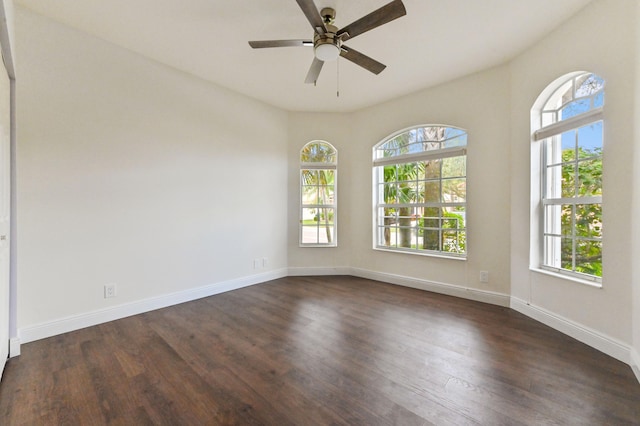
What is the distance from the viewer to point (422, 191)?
4.04 m

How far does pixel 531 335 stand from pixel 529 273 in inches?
28.4

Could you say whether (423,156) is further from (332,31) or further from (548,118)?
(332,31)

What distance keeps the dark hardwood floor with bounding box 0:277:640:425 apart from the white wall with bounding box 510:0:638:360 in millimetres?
247

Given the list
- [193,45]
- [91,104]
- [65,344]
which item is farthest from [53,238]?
[193,45]

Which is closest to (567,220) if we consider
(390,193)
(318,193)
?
(390,193)

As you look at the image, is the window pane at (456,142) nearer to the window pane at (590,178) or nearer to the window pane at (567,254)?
the window pane at (590,178)

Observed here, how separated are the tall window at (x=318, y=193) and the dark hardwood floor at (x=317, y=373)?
191cm

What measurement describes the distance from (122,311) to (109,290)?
262mm

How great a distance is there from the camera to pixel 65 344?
7.61 feet

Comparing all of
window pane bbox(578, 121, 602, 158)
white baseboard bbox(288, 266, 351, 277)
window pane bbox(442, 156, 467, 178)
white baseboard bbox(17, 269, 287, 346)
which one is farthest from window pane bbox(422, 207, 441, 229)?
white baseboard bbox(17, 269, 287, 346)

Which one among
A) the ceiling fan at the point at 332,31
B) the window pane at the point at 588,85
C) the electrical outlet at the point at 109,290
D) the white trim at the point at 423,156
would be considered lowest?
the electrical outlet at the point at 109,290

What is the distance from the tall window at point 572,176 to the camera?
2.40 metres

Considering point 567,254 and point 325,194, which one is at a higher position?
point 325,194

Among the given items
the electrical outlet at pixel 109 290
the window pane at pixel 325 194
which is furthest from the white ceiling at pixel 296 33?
the electrical outlet at pixel 109 290
